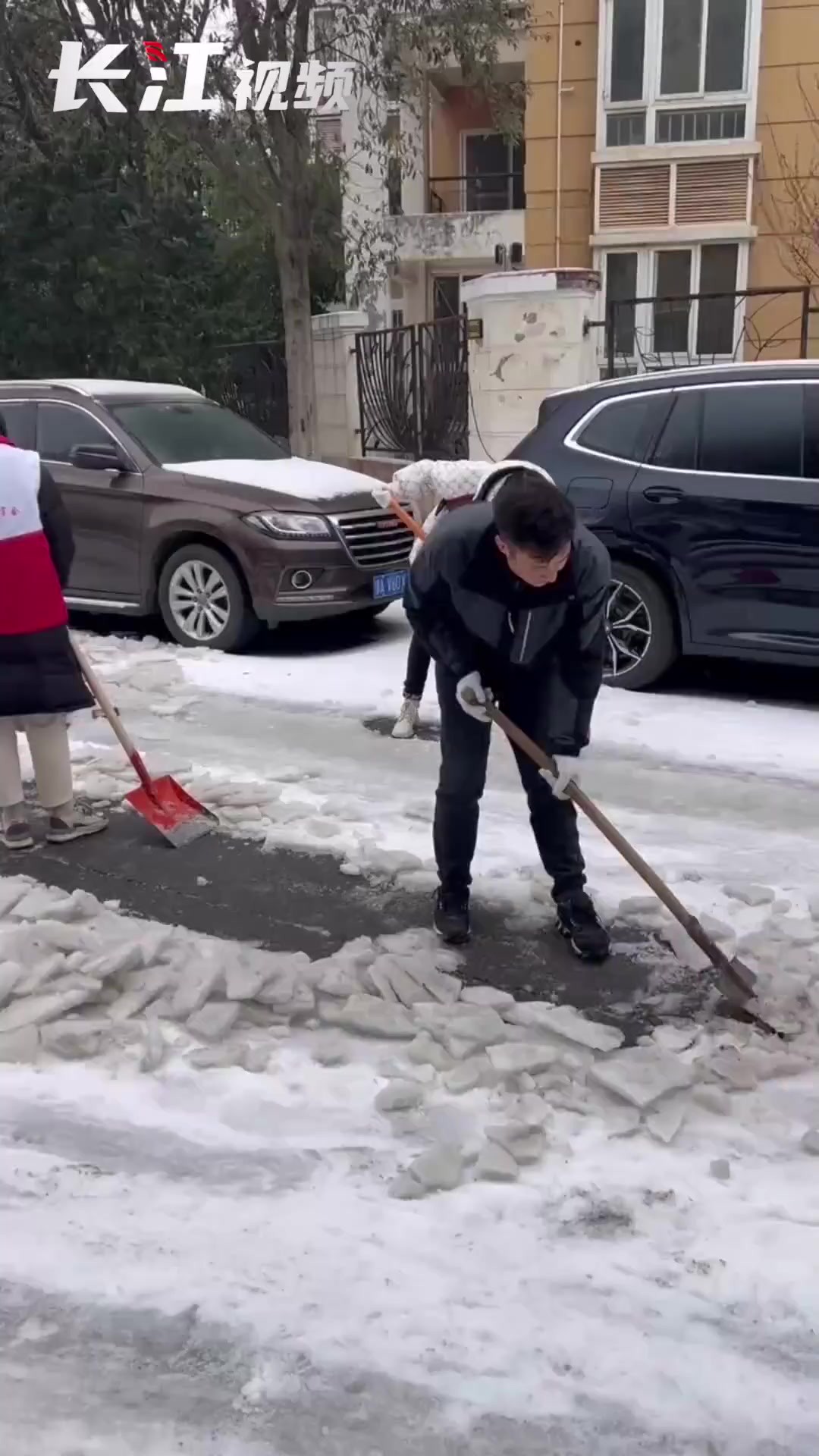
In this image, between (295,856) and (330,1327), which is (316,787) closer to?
(295,856)

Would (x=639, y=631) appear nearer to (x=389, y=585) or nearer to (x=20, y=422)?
(x=389, y=585)

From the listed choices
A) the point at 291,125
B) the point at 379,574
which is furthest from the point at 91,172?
the point at 379,574

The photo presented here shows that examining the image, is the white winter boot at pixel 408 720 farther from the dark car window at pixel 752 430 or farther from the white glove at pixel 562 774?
the white glove at pixel 562 774

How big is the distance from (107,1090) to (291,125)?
38.6 ft

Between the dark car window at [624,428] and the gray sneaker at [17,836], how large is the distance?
377 centimetres

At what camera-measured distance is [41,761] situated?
4.93 m

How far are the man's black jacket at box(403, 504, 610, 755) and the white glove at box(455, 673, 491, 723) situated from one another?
0.04m

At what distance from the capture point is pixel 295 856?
4.82 m

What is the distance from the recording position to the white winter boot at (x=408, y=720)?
20.7 ft

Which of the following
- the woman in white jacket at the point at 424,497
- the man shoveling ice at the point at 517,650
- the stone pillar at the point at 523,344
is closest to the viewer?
the man shoveling ice at the point at 517,650

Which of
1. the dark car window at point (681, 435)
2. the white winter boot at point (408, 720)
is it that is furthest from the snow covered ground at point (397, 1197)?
the dark car window at point (681, 435)

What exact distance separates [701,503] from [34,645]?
357 centimetres

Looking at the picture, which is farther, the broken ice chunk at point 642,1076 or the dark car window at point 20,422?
the dark car window at point 20,422

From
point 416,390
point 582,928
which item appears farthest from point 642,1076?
point 416,390
